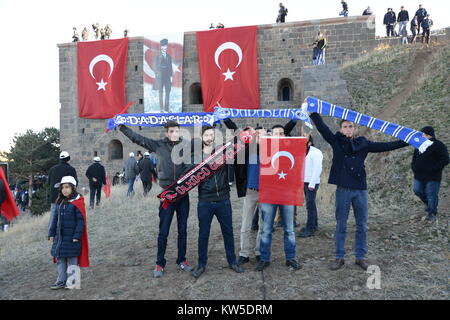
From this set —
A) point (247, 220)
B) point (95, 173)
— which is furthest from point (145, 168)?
point (247, 220)

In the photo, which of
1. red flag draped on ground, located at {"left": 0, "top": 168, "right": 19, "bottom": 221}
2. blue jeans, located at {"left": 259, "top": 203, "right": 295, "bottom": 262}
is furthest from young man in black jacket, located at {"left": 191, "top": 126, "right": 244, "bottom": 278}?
red flag draped on ground, located at {"left": 0, "top": 168, "right": 19, "bottom": 221}

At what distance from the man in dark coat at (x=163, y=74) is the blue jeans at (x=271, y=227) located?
15548 millimetres

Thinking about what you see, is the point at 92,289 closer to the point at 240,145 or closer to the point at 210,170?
the point at 210,170

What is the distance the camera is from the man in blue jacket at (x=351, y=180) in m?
4.05

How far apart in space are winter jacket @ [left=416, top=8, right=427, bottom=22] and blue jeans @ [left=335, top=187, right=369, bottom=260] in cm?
1524

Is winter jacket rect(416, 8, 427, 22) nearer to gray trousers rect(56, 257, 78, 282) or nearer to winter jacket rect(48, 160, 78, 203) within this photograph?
winter jacket rect(48, 160, 78, 203)

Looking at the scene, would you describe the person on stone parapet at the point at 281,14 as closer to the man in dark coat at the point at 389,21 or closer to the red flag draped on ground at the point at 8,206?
the man in dark coat at the point at 389,21

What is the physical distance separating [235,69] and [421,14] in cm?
909

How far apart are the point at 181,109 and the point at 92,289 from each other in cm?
1554

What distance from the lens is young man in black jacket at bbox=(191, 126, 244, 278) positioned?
400 cm

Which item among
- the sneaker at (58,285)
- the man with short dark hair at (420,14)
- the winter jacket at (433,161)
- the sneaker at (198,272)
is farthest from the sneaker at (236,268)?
the man with short dark hair at (420,14)

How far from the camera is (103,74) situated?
768 inches

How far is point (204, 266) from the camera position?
13.7 feet
